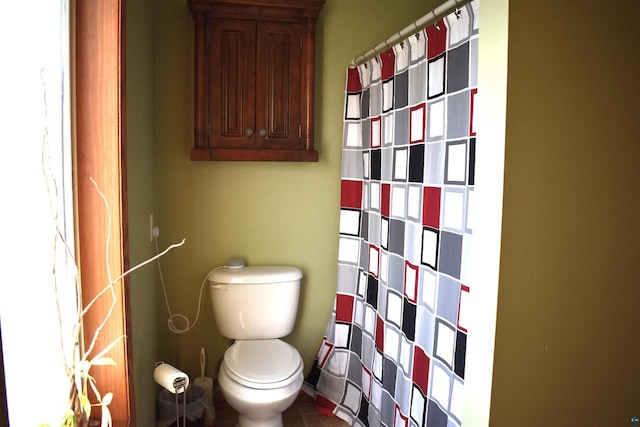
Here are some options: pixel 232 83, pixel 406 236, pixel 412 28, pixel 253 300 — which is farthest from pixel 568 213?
pixel 232 83

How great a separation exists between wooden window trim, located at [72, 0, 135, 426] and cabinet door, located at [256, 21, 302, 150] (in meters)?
1.16

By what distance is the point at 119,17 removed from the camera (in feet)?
4.13

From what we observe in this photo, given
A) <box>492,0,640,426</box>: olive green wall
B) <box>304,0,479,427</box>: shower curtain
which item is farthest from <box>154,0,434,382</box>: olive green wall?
<box>492,0,640,426</box>: olive green wall

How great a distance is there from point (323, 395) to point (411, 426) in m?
0.85

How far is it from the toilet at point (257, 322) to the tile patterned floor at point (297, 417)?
262mm

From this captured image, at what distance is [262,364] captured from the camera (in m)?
2.21

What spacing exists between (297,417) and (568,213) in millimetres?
1846

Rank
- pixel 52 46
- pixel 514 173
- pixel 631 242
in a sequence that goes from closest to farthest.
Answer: pixel 52 46 → pixel 514 173 → pixel 631 242

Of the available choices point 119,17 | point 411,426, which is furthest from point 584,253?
point 119,17

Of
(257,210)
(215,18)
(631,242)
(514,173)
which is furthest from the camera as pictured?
(257,210)

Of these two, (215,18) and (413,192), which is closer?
(413,192)

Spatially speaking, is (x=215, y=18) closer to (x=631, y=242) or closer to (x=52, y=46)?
(x=52, y=46)

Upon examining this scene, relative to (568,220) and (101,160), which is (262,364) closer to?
(101,160)

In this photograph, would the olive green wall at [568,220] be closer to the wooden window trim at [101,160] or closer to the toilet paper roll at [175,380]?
the toilet paper roll at [175,380]
